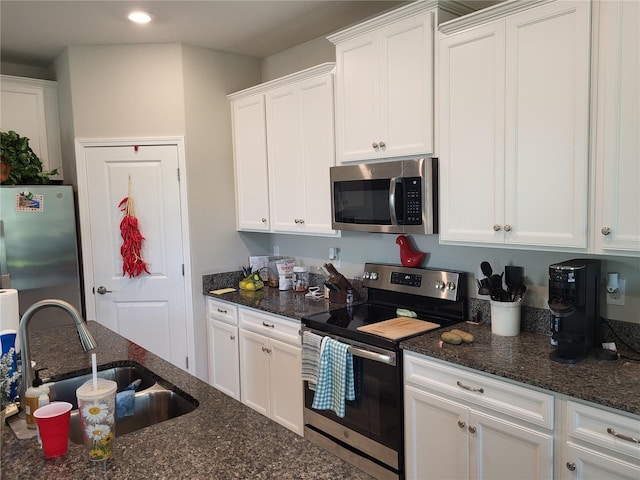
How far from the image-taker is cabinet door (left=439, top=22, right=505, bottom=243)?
2150 mm

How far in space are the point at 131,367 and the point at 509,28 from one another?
2.12 meters

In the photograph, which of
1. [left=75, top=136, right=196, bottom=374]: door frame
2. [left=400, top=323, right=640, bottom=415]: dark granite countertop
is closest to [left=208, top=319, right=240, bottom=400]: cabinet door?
[left=75, top=136, right=196, bottom=374]: door frame

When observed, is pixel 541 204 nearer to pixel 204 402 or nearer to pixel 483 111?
pixel 483 111

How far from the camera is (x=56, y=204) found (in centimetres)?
342

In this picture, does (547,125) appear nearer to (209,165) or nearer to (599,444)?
(599,444)

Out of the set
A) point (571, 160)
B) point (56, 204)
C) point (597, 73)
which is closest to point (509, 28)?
point (597, 73)

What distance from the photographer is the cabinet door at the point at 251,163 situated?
351 centimetres

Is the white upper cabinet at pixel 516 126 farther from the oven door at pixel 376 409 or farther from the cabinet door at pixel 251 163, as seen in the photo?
the cabinet door at pixel 251 163

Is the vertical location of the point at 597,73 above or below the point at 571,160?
above

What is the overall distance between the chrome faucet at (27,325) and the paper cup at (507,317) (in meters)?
1.72

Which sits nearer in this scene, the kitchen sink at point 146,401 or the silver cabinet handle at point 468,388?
the kitchen sink at point 146,401

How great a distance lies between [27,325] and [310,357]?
1508mm

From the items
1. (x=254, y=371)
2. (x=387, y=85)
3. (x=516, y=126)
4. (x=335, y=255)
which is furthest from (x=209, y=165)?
(x=516, y=126)

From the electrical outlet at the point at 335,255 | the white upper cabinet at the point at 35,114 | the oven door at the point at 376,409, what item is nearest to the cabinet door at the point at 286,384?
the oven door at the point at 376,409
